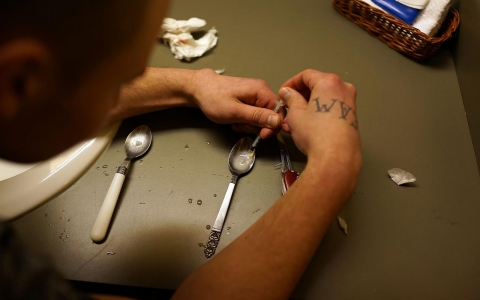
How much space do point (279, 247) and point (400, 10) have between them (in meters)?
0.72

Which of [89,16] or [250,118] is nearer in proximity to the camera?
[89,16]

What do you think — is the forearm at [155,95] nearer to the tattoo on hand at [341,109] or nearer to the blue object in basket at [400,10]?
the tattoo on hand at [341,109]

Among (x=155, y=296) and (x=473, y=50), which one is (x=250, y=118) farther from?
(x=473, y=50)

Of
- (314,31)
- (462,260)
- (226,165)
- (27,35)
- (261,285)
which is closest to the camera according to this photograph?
(27,35)

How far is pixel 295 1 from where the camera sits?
3.38 feet

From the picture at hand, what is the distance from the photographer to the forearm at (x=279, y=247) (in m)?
0.52

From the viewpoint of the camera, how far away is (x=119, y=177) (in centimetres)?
69

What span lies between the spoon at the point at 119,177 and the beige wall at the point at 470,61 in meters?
0.78

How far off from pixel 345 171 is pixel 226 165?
272mm

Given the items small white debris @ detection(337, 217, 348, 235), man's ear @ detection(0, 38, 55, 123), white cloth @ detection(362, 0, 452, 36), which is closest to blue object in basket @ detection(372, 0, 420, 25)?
white cloth @ detection(362, 0, 452, 36)

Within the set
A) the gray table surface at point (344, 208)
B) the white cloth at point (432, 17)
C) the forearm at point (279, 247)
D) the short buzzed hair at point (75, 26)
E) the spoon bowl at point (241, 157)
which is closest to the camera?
the short buzzed hair at point (75, 26)

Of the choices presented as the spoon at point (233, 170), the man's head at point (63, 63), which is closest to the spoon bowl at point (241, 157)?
the spoon at point (233, 170)

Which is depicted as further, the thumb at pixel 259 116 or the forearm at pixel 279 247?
the thumb at pixel 259 116

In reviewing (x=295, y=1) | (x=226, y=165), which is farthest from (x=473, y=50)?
(x=226, y=165)
